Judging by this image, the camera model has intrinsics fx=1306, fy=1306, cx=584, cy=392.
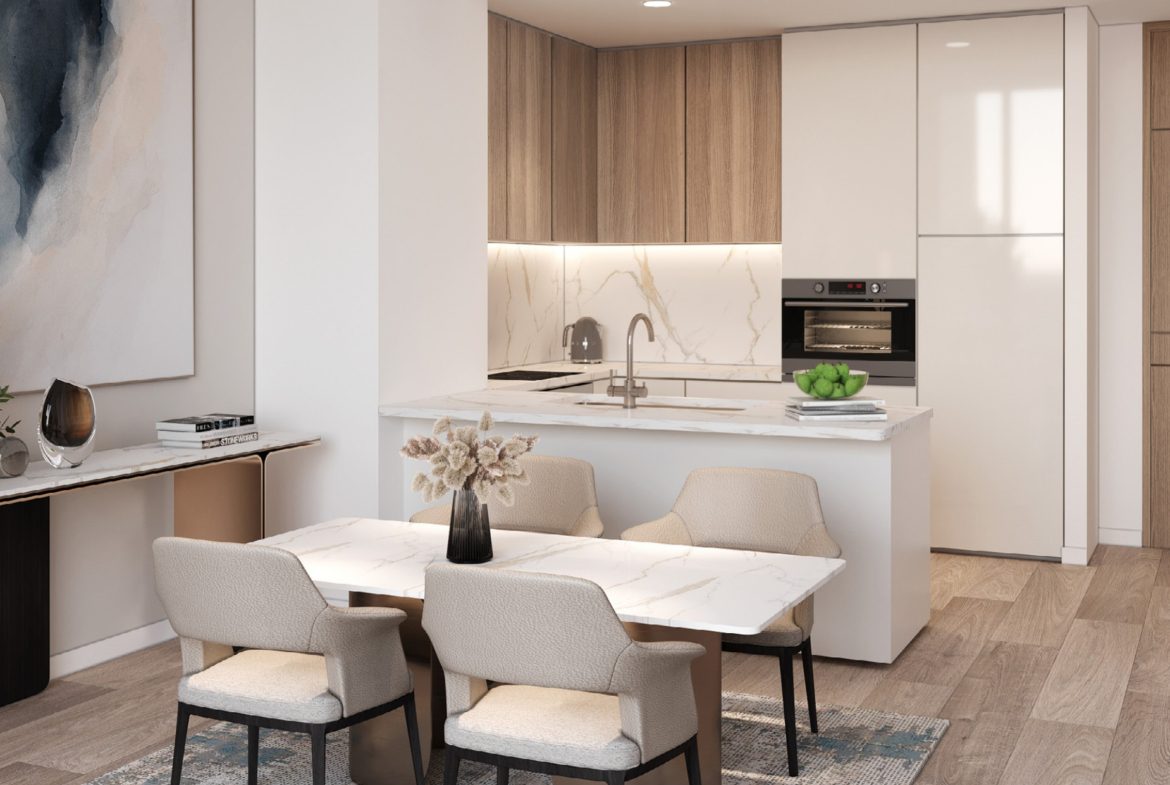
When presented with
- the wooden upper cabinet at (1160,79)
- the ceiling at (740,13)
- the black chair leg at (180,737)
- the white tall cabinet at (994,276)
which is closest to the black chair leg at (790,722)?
the black chair leg at (180,737)

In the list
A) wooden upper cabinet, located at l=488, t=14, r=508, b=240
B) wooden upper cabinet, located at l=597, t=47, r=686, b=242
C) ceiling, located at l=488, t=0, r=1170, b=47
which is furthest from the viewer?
wooden upper cabinet, located at l=597, t=47, r=686, b=242

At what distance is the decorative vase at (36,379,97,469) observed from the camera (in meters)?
3.98

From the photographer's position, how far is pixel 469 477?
323 cm

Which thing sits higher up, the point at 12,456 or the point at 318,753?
the point at 12,456

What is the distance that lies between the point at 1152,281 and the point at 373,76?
402cm

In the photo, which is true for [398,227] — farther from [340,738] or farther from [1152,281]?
[1152,281]

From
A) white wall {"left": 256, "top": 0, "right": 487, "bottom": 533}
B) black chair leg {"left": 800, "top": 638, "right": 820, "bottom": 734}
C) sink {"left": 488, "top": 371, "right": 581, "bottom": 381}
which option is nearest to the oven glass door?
sink {"left": 488, "top": 371, "right": 581, "bottom": 381}

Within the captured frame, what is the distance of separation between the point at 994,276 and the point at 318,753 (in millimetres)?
4444

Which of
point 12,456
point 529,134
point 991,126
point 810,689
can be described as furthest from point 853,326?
point 12,456

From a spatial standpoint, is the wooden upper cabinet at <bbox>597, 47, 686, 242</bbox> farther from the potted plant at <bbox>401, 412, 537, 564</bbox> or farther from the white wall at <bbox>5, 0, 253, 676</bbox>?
the potted plant at <bbox>401, 412, 537, 564</bbox>

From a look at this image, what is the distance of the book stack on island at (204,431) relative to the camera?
176 inches

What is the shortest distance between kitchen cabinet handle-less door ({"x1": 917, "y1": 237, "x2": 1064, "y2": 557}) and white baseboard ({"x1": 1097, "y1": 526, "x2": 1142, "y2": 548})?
607 mm

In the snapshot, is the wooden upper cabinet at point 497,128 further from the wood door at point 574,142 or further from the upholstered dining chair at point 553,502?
the upholstered dining chair at point 553,502

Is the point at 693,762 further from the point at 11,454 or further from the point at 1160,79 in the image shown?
the point at 1160,79
